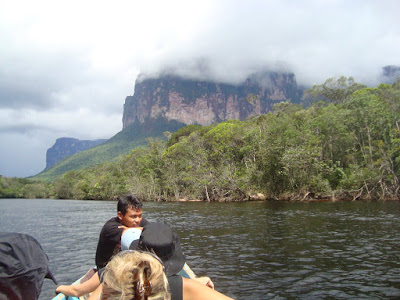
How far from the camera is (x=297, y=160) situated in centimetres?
4181

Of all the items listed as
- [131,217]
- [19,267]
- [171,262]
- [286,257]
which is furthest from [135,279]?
[286,257]

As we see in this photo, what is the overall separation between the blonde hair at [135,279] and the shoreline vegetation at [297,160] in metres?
41.1

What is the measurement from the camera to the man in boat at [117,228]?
454cm

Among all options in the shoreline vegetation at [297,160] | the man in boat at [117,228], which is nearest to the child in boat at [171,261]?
the man in boat at [117,228]

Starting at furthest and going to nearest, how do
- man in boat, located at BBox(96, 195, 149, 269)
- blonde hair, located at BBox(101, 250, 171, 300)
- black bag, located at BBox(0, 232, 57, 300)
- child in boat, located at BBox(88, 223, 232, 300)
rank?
1. man in boat, located at BBox(96, 195, 149, 269)
2. child in boat, located at BBox(88, 223, 232, 300)
3. black bag, located at BBox(0, 232, 57, 300)
4. blonde hair, located at BBox(101, 250, 171, 300)

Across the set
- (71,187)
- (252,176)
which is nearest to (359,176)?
(252,176)

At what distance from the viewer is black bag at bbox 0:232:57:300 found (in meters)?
2.10

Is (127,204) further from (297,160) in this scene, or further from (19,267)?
(297,160)

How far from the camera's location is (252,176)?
45.6 meters

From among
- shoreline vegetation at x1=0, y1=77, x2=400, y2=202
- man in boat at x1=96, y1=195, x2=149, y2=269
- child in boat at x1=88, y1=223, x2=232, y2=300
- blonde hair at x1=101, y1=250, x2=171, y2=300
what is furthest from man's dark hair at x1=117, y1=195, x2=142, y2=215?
shoreline vegetation at x1=0, y1=77, x2=400, y2=202

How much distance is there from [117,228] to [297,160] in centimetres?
3992

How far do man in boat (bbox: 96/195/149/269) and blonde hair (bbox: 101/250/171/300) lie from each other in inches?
102

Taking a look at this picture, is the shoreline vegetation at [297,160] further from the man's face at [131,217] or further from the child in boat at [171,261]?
the child in boat at [171,261]

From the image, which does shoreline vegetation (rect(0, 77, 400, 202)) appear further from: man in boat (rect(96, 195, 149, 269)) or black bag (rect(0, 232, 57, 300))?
black bag (rect(0, 232, 57, 300))
